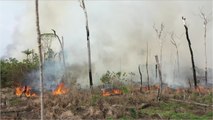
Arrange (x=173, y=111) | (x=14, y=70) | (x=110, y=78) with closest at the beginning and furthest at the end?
(x=173, y=111) < (x=14, y=70) < (x=110, y=78)

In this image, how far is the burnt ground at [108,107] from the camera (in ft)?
95.5

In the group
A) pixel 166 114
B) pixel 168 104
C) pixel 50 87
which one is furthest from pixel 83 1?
pixel 166 114

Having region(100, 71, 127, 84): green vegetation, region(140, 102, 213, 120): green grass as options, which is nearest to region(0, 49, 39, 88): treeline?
region(100, 71, 127, 84): green vegetation

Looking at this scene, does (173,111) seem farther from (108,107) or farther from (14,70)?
(14,70)

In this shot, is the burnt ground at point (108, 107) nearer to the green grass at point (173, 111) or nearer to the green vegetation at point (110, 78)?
the green grass at point (173, 111)

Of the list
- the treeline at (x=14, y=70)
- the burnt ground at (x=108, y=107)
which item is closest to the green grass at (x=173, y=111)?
the burnt ground at (x=108, y=107)

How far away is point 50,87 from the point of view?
5294 centimetres

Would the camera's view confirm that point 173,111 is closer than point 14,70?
Yes

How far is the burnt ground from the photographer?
95.5ft

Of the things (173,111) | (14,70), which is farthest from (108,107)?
(14,70)

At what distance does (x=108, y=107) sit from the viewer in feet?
99.8

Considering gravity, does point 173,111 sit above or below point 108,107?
below

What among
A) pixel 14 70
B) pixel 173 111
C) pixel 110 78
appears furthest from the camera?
pixel 110 78

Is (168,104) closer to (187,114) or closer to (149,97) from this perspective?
(149,97)
